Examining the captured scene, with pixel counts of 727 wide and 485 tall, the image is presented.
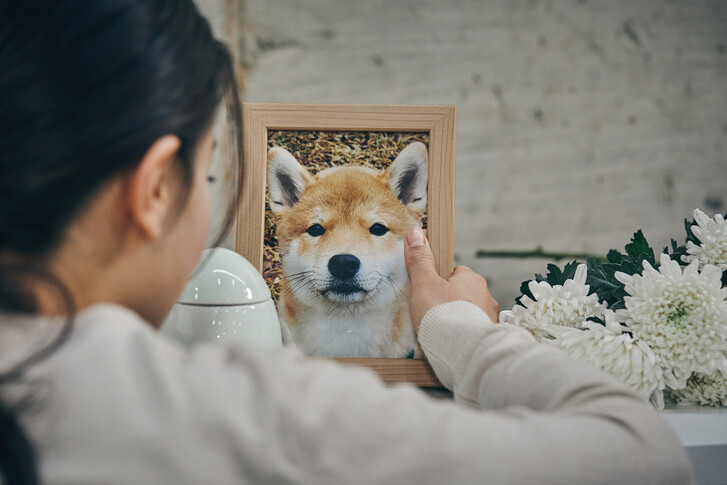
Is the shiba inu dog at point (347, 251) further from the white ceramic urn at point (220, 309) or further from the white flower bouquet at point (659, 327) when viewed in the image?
the white flower bouquet at point (659, 327)

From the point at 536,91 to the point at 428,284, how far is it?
1.51ft

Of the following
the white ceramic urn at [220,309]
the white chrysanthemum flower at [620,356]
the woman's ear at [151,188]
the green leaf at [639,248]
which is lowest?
the white chrysanthemum flower at [620,356]

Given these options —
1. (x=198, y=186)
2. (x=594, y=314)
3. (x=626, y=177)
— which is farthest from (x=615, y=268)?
(x=198, y=186)

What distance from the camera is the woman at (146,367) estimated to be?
9.9 inches

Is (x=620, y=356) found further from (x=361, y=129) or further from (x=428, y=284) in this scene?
(x=361, y=129)

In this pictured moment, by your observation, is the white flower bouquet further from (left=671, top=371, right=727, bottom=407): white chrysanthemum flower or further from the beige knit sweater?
the beige knit sweater

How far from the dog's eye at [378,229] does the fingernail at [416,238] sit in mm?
36

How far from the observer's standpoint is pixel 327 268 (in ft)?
2.23

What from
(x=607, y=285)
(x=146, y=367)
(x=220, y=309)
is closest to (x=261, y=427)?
(x=146, y=367)

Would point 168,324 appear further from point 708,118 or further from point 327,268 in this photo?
point 708,118

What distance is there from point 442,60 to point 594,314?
513mm

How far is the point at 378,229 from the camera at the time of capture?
27.3 inches

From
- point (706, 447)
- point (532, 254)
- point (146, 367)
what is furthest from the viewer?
point (532, 254)

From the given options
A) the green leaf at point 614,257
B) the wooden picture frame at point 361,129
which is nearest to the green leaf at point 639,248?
the green leaf at point 614,257
